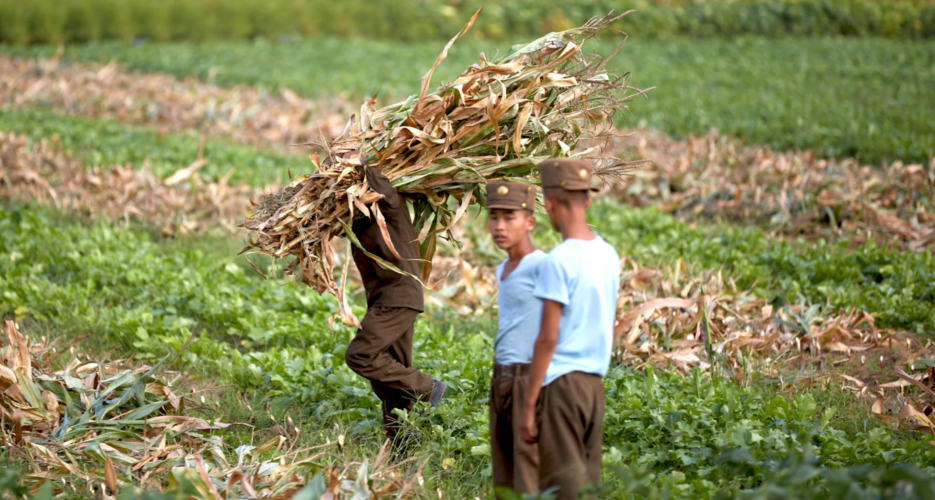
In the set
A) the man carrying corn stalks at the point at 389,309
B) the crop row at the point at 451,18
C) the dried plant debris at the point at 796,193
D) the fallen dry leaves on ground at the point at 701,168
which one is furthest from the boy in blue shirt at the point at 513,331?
the crop row at the point at 451,18

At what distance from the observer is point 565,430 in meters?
2.96

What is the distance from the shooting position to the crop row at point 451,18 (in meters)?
26.8

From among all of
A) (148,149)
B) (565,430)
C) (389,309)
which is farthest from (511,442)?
(148,149)

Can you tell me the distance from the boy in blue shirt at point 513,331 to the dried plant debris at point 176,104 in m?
10.9

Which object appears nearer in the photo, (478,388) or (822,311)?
(478,388)

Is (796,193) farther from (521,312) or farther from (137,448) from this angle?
(137,448)

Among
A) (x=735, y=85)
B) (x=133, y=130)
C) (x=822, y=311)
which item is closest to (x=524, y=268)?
(x=822, y=311)

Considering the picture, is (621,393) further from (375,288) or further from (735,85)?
(735,85)

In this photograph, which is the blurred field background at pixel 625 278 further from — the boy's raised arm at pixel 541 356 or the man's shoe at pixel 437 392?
the boy's raised arm at pixel 541 356

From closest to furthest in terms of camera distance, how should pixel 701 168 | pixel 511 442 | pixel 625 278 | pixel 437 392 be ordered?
pixel 511 442 → pixel 437 392 → pixel 625 278 → pixel 701 168

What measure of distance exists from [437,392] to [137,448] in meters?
1.68

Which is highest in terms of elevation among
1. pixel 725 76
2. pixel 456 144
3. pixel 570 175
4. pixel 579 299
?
pixel 725 76

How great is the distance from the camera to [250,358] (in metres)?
5.39

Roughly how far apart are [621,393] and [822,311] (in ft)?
8.90
